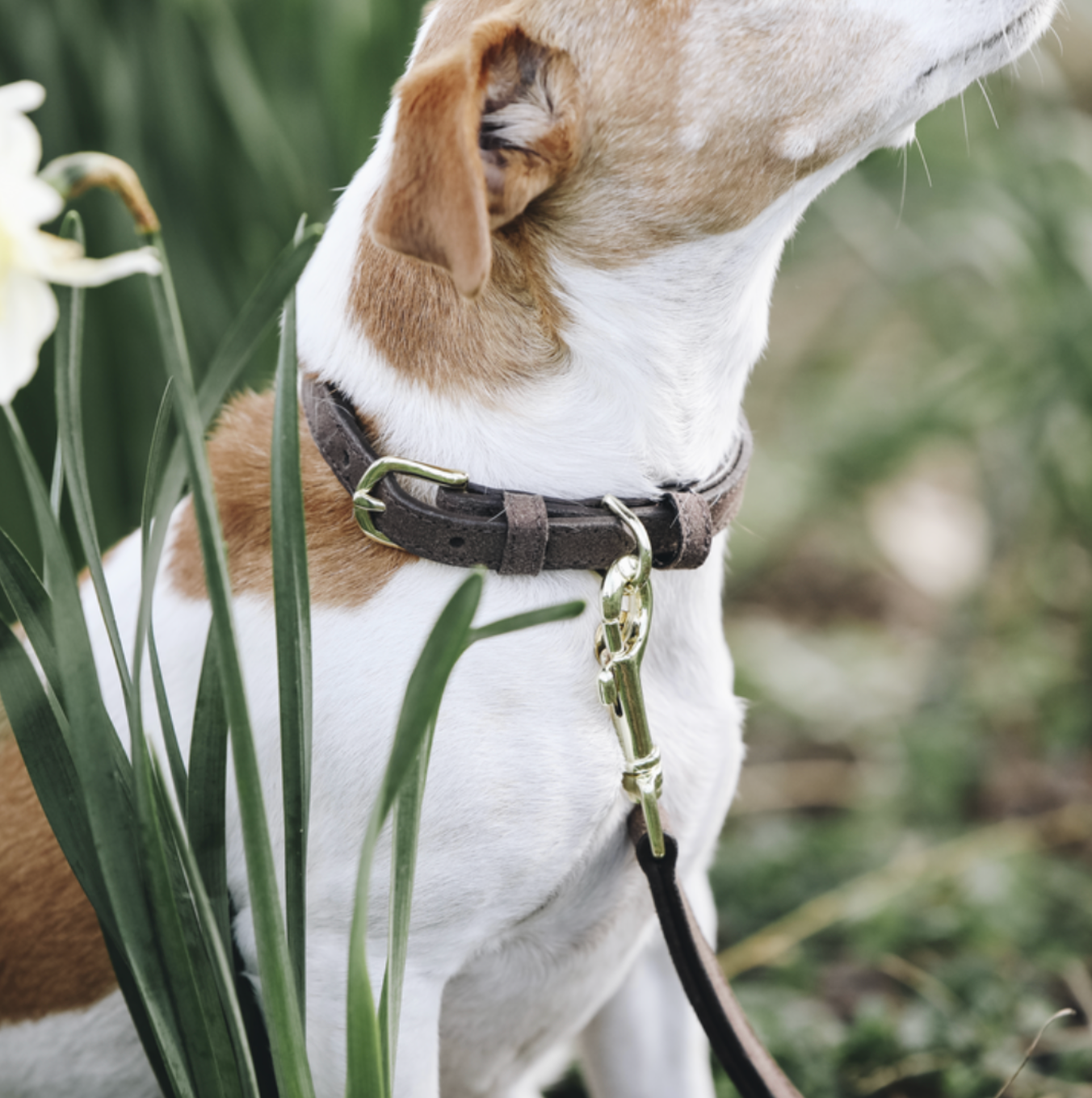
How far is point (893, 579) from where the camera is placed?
329cm

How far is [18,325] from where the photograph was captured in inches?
20.2

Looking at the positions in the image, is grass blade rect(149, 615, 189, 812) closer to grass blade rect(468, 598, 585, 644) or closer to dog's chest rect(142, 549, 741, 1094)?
dog's chest rect(142, 549, 741, 1094)

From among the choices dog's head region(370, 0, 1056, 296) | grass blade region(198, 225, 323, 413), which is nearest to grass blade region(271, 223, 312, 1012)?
grass blade region(198, 225, 323, 413)

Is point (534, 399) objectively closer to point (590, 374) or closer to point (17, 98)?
point (590, 374)

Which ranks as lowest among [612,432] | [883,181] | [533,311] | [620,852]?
[620,852]

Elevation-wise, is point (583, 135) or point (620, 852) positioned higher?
point (583, 135)

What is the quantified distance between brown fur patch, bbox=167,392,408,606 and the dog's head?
28 centimetres

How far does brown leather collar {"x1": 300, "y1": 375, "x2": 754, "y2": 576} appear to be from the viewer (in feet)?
3.38

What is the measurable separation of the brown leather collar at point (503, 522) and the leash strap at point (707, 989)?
0.27 meters

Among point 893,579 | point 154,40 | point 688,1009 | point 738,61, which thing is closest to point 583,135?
point 738,61

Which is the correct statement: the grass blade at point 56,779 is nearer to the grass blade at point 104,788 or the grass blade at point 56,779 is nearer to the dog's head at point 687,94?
the grass blade at point 104,788

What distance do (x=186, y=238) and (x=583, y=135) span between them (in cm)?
131

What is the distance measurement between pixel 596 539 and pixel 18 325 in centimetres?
61

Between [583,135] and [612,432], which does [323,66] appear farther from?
[612,432]
